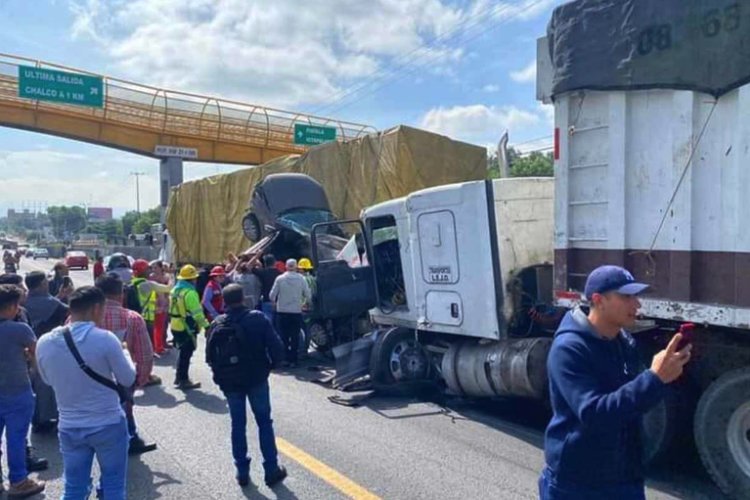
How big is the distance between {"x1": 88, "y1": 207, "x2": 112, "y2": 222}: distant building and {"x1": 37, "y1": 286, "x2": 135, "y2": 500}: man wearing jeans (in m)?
155

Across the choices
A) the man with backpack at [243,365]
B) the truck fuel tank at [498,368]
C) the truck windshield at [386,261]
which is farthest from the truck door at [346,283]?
the man with backpack at [243,365]

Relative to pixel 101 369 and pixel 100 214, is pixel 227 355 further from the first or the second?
pixel 100 214

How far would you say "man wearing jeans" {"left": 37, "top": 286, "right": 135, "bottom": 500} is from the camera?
11.6 feet

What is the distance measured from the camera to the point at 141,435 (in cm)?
627

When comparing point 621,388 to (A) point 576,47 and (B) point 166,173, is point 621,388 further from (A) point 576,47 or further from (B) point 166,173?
(B) point 166,173

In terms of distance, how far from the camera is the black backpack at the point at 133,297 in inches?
365

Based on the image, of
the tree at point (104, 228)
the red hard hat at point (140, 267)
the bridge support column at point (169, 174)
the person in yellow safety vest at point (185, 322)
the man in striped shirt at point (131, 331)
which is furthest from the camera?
the tree at point (104, 228)

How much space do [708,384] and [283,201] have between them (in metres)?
9.75

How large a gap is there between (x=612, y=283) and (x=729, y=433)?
283 cm

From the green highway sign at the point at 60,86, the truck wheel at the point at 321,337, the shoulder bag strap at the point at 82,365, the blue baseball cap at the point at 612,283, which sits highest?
the green highway sign at the point at 60,86

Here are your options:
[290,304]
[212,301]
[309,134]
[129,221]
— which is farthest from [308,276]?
[129,221]

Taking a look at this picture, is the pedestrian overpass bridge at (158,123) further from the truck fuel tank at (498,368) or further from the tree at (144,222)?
the tree at (144,222)

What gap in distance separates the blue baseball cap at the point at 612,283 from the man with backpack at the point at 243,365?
9.47 ft

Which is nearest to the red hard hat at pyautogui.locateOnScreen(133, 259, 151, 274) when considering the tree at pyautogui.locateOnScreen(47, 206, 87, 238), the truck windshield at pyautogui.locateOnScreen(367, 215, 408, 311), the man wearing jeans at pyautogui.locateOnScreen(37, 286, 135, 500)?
the truck windshield at pyautogui.locateOnScreen(367, 215, 408, 311)
